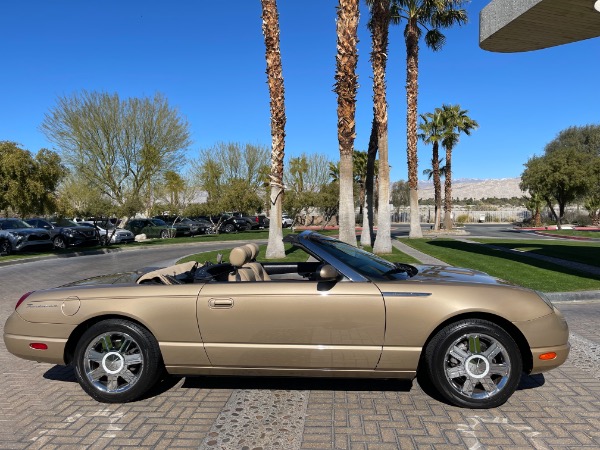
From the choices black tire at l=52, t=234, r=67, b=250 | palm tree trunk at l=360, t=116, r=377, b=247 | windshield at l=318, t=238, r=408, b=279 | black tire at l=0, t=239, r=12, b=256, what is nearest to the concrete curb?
windshield at l=318, t=238, r=408, b=279

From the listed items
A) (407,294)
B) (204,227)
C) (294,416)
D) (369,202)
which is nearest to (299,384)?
(294,416)

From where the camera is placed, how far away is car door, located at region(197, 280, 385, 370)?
3332mm

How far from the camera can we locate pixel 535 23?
11.6 m

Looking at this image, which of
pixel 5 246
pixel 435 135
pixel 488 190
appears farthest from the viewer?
pixel 488 190

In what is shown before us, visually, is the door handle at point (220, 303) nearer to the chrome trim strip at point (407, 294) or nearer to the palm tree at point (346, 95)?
the chrome trim strip at point (407, 294)

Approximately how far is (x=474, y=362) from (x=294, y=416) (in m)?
1.48

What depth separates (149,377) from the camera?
3.53 m

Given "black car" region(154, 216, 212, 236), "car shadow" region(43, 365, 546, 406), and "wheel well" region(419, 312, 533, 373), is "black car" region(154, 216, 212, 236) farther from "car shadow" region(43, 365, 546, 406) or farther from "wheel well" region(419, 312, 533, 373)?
"wheel well" region(419, 312, 533, 373)

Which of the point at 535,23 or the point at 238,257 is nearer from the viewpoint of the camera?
the point at 238,257

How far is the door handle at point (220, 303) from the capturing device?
343 cm

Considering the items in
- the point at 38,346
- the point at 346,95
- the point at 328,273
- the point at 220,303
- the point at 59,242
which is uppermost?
the point at 346,95

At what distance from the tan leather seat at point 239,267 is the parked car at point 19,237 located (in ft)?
58.4

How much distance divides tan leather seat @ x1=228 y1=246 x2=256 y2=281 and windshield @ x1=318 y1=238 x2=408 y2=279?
0.71 metres

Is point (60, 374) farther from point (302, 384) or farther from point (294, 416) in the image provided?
point (294, 416)
